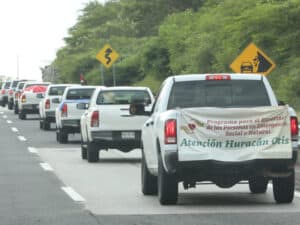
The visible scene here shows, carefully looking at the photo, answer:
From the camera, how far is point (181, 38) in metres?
56.9

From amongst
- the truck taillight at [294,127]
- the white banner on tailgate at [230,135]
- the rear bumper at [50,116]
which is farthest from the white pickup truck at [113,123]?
the rear bumper at [50,116]

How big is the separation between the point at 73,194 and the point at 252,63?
561 inches

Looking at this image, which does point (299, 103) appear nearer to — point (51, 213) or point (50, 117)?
→ point (50, 117)

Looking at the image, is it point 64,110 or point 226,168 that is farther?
point 64,110

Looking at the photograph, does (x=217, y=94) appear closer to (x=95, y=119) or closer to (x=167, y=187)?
(x=167, y=187)

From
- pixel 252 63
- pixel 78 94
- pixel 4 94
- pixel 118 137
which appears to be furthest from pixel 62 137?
pixel 4 94

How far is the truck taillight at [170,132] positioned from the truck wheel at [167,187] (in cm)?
42

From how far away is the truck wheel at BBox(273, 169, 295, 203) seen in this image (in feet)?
48.0

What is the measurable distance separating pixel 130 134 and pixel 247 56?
21.5 ft

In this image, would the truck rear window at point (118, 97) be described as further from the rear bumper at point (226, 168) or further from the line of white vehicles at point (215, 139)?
the rear bumper at point (226, 168)

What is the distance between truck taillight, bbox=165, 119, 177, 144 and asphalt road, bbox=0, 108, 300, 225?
0.85 m

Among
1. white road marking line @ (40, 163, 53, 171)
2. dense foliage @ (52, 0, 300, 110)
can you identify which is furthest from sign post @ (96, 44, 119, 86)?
white road marking line @ (40, 163, 53, 171)

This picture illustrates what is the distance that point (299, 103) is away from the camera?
3734 centimetres

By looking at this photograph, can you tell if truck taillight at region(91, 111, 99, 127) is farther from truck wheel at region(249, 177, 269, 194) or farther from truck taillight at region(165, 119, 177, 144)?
truck taillight at region(165, 119, 177, 144)
